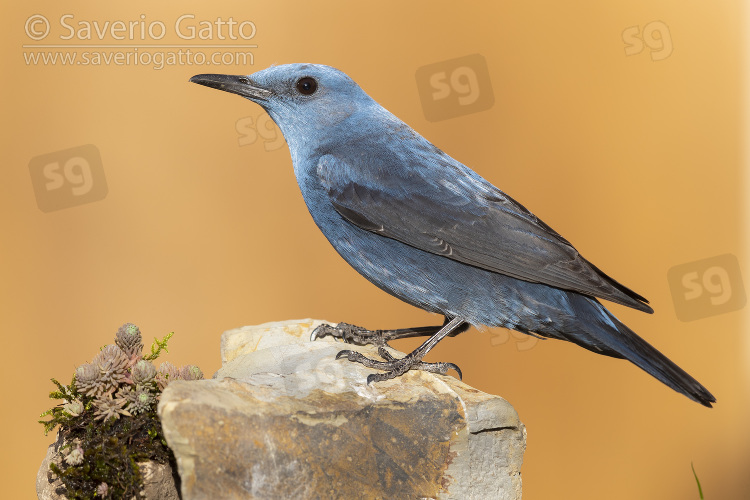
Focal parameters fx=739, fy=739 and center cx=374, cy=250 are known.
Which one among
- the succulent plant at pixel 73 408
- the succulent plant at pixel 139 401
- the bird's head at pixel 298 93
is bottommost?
the succulent plant at pixel 139 401

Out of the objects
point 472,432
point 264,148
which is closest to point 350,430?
point 472,432

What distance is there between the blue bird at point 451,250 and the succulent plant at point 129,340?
0.97 metres

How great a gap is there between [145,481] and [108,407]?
34 centimetres

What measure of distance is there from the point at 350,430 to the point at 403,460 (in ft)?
0.89

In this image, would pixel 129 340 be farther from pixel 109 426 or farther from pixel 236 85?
pixel 236 85

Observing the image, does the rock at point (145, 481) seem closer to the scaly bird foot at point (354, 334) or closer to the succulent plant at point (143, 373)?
the succulent plant at point (143, 373)

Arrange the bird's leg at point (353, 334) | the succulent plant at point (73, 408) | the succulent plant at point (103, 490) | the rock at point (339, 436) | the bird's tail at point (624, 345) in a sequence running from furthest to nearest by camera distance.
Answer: the bird's leg at point (353, 334), the bird's tail at point (624, 345), the succulent plant at point (73, 408), the succulent plant at point (103, 490), the rock at point (339, 436)

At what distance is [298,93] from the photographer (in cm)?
396

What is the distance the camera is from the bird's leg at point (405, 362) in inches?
137

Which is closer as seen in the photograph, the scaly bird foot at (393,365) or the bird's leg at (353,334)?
the scaly bird foot at (393,365)

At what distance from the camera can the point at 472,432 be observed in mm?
3184

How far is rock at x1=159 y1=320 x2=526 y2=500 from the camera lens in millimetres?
2678

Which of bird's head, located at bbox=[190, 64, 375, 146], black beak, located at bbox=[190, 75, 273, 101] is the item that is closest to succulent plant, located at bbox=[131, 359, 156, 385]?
bird's head, located at bbox=[190, 64, 375, 146]

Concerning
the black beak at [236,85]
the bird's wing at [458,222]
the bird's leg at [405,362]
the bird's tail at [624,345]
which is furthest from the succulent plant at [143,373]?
the bird's tail at [624,345]
